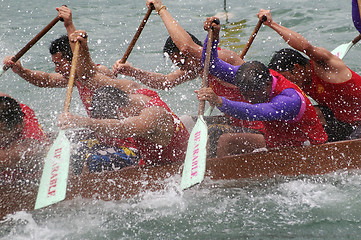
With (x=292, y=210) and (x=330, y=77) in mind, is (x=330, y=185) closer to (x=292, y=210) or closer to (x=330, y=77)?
(x=292, y=210)

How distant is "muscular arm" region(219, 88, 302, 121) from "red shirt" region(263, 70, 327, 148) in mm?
93

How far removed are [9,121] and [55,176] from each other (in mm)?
673

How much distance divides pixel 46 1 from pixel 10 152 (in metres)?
9.78

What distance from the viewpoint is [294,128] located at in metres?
3.78

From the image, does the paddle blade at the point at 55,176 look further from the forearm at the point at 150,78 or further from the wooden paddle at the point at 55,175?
the forearm at the point at 150,78

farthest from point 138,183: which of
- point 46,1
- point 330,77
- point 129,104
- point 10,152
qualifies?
point 46,1

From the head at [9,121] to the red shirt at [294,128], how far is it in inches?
82.7

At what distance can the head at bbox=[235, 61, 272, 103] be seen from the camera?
3465 mm

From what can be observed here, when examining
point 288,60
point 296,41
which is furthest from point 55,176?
point 296,41

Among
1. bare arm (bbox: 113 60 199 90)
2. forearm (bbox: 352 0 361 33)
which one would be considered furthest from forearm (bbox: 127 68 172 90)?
forearm (bbox: 352 0 361 33)

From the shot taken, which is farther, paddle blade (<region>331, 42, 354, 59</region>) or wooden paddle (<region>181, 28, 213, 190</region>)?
paddle blade (<region>331, 42, 354, 59</region>)

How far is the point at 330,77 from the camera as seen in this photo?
4008mm

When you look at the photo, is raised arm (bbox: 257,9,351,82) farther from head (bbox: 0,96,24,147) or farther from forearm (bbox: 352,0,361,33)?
head (bbox: 0,96,24,147)

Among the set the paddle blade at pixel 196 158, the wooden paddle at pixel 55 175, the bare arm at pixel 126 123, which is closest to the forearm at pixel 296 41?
the paddle blade at pixel 196 158
